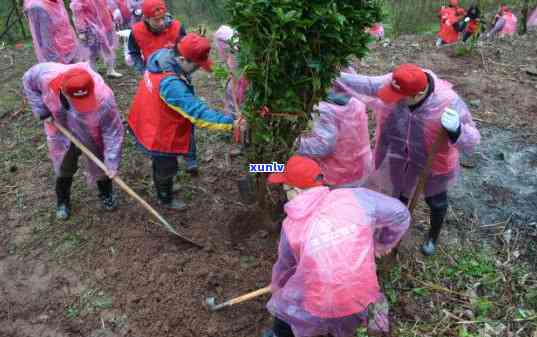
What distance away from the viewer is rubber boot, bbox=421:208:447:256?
11.3 feet

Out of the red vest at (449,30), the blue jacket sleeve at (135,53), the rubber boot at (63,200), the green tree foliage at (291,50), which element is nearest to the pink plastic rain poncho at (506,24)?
the red vest at (449,30)

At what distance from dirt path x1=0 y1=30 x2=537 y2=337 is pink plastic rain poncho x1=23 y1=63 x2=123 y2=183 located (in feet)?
2.49

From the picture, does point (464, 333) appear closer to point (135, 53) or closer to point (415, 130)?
point (415, 130)

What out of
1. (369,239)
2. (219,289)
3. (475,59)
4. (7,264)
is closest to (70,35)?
(7,264)

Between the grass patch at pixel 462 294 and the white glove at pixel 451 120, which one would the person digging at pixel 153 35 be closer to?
the grass patch at pixel 462 294

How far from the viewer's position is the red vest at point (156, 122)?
3.44 m

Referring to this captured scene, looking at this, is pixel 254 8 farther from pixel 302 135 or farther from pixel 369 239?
pixel 369 239

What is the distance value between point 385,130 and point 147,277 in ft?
7.28

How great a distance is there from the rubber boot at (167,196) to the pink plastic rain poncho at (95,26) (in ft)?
10.7

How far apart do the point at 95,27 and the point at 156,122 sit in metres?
3.47

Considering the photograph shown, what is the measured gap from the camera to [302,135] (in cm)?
317

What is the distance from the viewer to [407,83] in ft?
9.40

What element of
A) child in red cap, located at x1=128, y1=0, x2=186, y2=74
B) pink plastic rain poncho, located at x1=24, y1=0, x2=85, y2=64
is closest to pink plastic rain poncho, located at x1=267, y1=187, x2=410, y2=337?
child in red cap, located at x1=128, y1=0, x2=186, y2=74

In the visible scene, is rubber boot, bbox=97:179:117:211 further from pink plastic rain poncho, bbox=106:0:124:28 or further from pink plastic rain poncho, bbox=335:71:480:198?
pink plastic rain poncho, bbox=106:0:124:28
